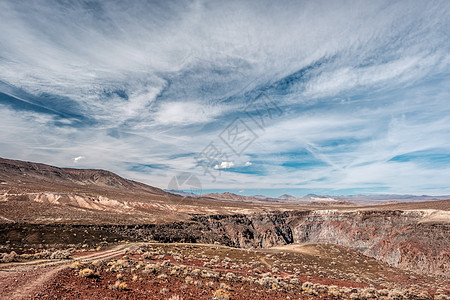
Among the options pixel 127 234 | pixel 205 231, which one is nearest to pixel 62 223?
pixel 127 234

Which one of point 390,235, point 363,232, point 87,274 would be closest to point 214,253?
point 87,274

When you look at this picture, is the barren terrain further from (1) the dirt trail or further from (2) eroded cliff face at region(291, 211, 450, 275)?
(2) eroded cliff face at region(291, 211, 450, 275)

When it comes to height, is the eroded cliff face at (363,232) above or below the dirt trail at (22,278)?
below

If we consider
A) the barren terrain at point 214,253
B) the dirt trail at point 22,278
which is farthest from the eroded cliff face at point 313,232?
the dirt trail at point 22,278

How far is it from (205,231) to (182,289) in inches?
1794

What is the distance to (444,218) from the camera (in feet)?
154

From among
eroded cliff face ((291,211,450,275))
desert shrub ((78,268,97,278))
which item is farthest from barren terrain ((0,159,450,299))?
eroded cliff face ((291,211,450,275))

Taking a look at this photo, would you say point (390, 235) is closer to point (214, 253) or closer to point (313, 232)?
point (313, 232)

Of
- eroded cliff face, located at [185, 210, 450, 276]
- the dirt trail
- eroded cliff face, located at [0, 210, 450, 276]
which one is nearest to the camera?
the dirt trail

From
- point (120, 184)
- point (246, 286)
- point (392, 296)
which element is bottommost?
point (392, 296)

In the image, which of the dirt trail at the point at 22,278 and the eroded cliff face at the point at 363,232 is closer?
the dirt trail at the point at 22,278

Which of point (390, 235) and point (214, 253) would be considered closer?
point (214, 253)

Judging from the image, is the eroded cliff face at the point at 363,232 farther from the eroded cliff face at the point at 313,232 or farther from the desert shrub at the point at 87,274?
the desert shrub at the point at 87,274

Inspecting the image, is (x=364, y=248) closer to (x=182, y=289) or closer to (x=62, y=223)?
(x=182, y=289)
